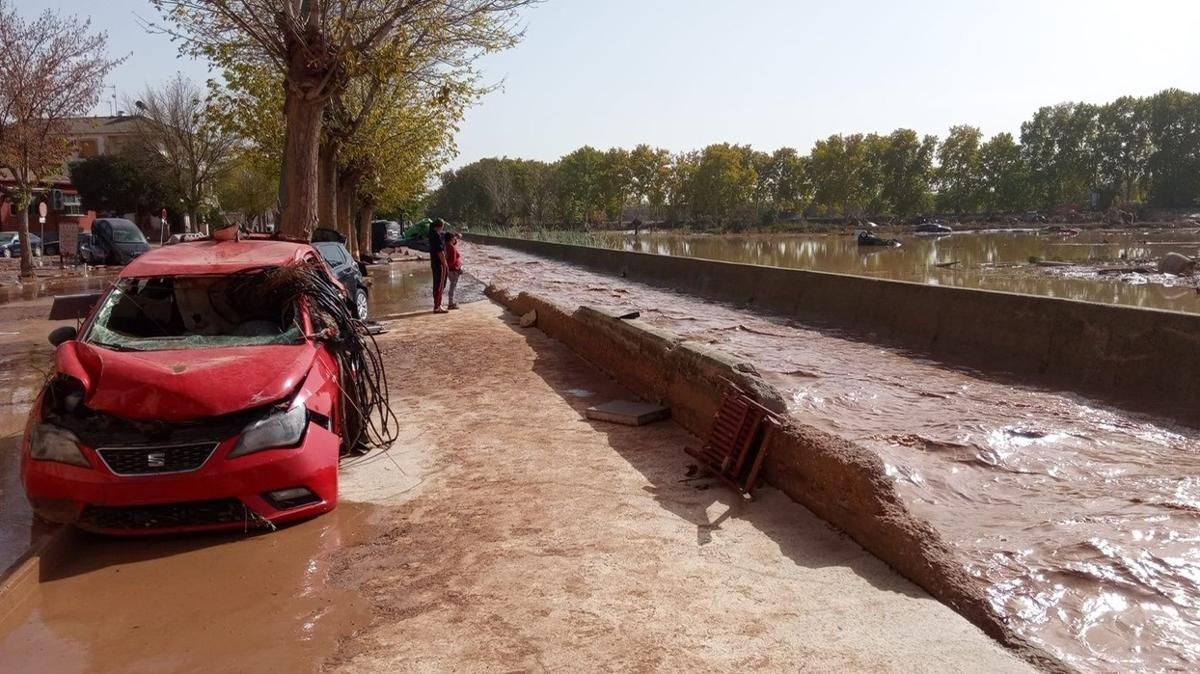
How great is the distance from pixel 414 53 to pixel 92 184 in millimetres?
44016

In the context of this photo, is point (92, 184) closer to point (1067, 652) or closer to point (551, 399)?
point (551, 399)

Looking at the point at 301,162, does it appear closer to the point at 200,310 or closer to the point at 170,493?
the point at 200,310

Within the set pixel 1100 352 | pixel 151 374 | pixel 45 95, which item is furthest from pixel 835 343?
pixel 45 95

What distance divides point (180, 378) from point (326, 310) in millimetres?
1659

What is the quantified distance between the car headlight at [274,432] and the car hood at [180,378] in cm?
12

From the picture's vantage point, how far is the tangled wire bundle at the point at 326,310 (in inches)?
259

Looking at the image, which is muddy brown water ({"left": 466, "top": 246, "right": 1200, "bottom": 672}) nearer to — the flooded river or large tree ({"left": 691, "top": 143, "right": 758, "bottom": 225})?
the flooded river

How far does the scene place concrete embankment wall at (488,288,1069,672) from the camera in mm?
4117

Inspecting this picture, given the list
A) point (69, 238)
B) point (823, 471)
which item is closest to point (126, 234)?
point (69, 238)

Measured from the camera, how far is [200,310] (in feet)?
22.4

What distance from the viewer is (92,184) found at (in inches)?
2045

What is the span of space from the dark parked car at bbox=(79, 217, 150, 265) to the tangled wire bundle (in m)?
30.1

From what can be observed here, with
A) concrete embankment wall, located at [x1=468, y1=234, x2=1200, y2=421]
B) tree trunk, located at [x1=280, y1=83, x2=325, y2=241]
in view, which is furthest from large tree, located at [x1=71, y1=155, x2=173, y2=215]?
concrete embankment wall, located at [x1=468, y1=234, x2=1200, y2=421]

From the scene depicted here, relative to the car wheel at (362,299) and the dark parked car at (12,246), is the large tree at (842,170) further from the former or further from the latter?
the car wheel at (362,299)
